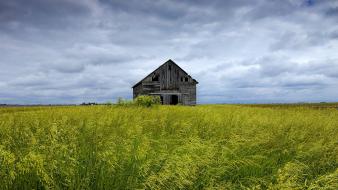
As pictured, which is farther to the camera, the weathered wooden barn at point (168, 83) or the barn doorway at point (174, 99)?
the barn doorway at point (174, 99)

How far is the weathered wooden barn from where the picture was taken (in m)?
A: 32.2

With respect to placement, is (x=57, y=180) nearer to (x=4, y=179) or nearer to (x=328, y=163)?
(x=4, y=179)

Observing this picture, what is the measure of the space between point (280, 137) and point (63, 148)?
457cm

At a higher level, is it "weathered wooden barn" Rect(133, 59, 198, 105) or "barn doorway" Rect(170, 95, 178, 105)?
"weathered wooden barn" Rect(133, 59, 198, 105)

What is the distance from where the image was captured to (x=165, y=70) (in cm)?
3216

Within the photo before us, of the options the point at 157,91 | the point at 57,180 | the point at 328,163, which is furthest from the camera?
the point at 157,91

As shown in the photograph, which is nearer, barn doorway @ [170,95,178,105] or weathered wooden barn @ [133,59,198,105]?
weathered wooden barn @ [133,59,198,105]

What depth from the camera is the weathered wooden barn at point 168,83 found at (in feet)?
105

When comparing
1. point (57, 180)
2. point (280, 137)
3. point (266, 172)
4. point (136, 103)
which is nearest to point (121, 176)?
point (57, 180)

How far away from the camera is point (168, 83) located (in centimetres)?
3225

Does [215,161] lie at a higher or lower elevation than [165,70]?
lower

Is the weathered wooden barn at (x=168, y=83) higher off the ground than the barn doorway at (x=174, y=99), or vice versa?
the weathered wooden barn at (x=168, y=83)

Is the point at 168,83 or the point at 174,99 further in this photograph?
the point at 174,99

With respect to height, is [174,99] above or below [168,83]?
below
